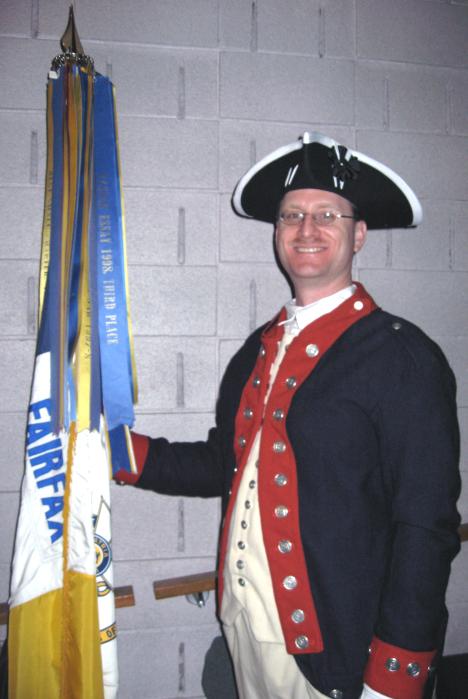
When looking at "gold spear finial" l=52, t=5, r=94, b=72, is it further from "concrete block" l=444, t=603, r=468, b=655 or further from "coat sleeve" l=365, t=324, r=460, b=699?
"concrete block" l=444, t=603, r=468, b=655

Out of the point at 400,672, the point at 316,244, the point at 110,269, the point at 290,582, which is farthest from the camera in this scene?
the point at 110,269

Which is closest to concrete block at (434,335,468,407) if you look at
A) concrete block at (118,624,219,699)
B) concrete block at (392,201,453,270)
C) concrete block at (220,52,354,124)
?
concrete block at (392,201,453,270)

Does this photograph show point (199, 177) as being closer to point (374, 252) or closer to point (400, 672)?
point (374, 252)

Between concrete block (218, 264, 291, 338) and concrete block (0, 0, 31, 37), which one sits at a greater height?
concrete block (0, 0, 31, 37)

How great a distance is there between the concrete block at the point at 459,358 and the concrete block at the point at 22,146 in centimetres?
144

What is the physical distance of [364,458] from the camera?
3.49 ft

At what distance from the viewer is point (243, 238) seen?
161 centimetres

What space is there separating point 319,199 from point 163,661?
154cm

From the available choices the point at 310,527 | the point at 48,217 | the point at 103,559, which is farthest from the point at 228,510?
the point at 48,217

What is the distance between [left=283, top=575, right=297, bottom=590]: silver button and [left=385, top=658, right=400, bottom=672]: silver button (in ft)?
0.72

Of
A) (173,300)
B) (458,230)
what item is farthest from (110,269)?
(458,230)

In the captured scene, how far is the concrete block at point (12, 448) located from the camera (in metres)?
1.52

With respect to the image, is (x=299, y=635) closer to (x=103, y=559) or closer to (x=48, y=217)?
→ (x=103, y=559)

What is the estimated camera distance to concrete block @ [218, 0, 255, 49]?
1571 mm
